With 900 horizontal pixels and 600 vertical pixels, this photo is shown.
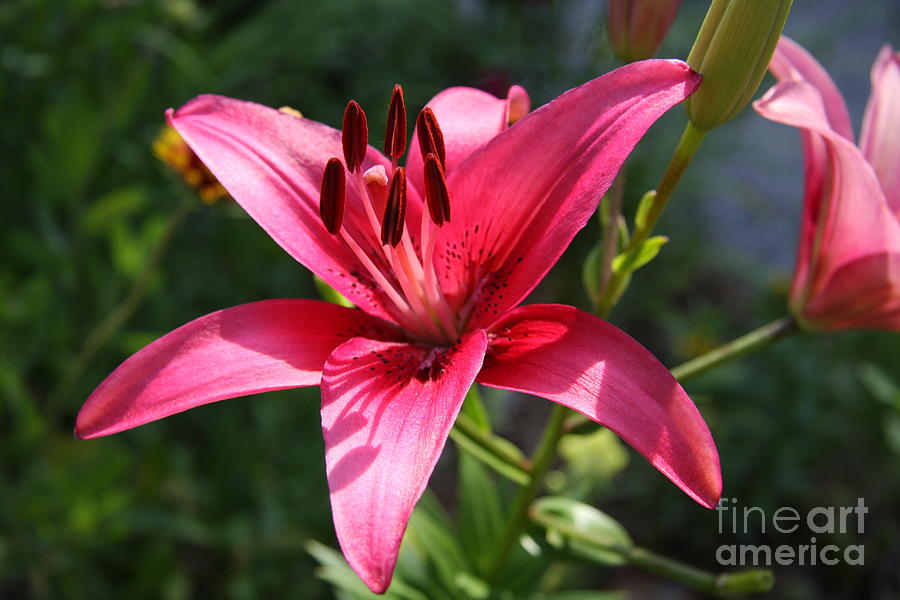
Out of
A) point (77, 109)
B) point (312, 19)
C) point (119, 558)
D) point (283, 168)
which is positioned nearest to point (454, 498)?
point (119, 558)

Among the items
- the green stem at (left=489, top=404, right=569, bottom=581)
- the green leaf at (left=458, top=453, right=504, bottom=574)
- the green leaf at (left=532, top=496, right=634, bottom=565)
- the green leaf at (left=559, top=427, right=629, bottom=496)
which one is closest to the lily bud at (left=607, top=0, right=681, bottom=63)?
the green stem at (left=489, top=404, right=569, bottom=581)

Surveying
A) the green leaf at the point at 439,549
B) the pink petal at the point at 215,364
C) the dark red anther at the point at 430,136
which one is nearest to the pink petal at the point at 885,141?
the dark red anther at the point at 430,136

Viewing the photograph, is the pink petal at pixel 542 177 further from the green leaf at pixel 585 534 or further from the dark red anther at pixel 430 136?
the green leaf at pixel 585 534

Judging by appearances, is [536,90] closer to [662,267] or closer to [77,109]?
[662,267]

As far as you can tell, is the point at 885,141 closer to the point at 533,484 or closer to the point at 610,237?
the point at 610,237

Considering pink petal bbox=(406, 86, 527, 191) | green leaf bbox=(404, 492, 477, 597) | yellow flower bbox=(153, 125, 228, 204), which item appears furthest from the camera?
yellow flower bbox=(153, 125, 228, 204)

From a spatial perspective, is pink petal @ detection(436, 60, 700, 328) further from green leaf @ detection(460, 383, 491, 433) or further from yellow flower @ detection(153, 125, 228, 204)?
yellow flower @ detection(153, 125, 228, 204)
